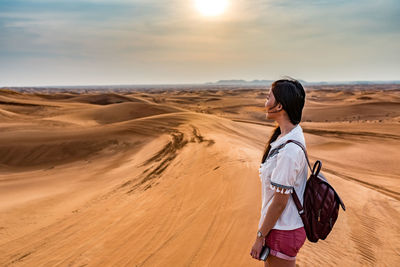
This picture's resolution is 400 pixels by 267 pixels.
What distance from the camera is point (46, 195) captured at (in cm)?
726

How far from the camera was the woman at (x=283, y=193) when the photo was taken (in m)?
1.63

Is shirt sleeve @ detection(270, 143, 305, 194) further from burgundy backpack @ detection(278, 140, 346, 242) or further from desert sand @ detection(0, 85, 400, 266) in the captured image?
desert sand @ detection(0, 85, 400, 266)

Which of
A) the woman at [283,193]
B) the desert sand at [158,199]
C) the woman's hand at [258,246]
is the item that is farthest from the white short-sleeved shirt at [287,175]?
the desert sand at [158,199]

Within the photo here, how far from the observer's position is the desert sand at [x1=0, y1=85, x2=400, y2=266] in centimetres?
372

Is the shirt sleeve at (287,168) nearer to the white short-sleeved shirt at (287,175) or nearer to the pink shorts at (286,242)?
the white short-sleeved shirt at (287,175)

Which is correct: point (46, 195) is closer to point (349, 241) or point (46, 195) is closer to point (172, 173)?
point (172, 173)

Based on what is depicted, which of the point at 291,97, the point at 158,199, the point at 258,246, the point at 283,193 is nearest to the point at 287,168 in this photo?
the point at 283,193

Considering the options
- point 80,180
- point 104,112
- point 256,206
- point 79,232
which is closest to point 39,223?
point 79,232

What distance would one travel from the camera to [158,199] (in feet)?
18.3

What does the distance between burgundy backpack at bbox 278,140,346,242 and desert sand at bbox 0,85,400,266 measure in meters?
0.98

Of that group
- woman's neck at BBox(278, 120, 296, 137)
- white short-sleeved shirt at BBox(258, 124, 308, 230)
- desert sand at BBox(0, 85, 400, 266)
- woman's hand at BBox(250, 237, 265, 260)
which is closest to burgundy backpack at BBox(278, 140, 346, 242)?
white short-sleeved shirt at BBox(258, 124, 308, 230)

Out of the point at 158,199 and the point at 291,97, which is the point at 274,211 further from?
the point at 158,199

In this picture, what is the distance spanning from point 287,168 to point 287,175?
0.14ft

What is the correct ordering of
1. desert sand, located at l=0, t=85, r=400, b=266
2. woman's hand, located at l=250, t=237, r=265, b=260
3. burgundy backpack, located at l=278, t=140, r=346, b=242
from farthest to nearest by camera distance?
desert sand, located at l=0, t=85, r=400, b=266 → woman's hand, located at l=250, t=237, r=265, b=260 → burgundy backpack, located at l=278, t=140, r=346, b=242
